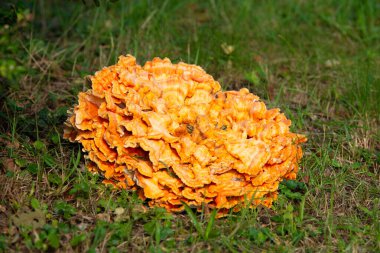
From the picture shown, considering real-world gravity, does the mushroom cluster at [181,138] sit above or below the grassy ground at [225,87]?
above

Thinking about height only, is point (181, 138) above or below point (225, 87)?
above

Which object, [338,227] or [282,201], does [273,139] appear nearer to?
[282,201]

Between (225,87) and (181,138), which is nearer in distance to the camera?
(181,138)

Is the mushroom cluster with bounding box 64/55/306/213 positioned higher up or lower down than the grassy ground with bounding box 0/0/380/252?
higher up
